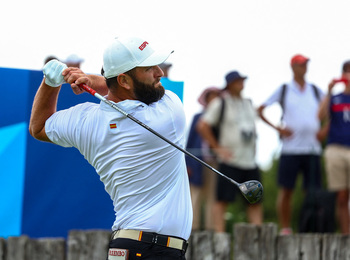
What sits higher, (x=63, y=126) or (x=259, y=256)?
(x=63, y=126)

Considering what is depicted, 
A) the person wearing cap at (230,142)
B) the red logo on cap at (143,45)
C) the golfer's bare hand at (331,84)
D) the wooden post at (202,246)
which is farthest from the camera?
the person wearing cap at (230,142)

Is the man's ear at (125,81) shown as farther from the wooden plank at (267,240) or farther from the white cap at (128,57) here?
the wooden plank at (267,240)

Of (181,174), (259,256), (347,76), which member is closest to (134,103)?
(181,174)

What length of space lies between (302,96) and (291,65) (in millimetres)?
434

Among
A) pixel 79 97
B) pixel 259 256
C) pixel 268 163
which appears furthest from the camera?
pixel 268 163

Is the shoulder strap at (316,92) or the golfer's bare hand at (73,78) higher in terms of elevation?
the shoulder strap at (316,92)

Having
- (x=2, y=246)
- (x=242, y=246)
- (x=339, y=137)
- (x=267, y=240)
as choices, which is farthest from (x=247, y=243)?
(x=2, y=246)

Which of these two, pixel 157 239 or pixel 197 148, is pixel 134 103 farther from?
pixel 197 148

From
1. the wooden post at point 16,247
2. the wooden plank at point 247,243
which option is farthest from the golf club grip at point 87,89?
the wooden plank at point 247,243

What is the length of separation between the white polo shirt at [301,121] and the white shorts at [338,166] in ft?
0.83

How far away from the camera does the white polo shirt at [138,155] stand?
426cm

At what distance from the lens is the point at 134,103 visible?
4.29 metres

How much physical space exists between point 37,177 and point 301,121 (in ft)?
11.0

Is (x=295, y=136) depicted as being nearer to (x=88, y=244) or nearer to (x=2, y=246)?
(x=88, y=244)
